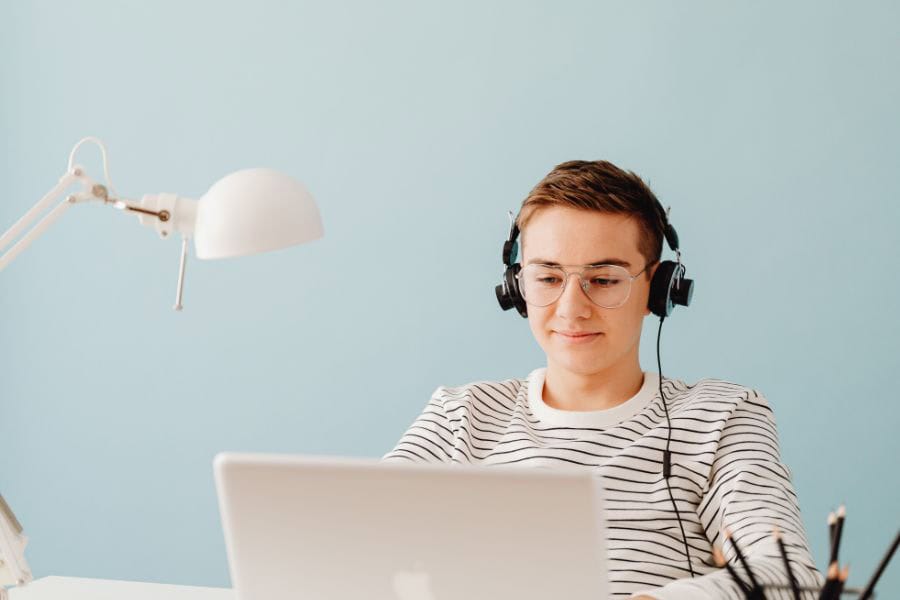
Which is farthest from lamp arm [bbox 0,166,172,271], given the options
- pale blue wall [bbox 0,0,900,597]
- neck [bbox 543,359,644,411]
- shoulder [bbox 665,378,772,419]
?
pale blue wall [bbox 0,0,900,597]

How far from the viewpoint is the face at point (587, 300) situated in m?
1.75

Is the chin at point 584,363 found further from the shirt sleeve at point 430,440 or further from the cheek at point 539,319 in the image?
the shirt sleeve at point 430,440

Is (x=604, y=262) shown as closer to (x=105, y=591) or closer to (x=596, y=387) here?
(x=596, y=387)

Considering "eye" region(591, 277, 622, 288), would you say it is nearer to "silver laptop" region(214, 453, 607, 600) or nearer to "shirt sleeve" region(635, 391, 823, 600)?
"shirt sleeve" region(635, 391, 823, 600)

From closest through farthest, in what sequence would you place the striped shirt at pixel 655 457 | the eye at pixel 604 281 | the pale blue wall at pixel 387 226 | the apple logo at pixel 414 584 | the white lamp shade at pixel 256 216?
the apple logo at pixel 414 584 < the white lamp shade at pixel 256 216 < the striped shirt at pixel 655 457 < the eye at pixel 604 281 < the pale blue wall at pixel 387 226

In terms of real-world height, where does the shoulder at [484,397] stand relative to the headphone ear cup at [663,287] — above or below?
below

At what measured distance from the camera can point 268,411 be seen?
2773 mm

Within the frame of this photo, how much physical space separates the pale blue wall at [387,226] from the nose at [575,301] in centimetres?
68

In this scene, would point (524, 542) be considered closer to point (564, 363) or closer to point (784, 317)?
point (564, 363)

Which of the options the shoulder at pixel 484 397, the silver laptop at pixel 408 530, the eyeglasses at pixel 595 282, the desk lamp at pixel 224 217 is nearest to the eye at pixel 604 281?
the eyeglasses at pixel 595 282

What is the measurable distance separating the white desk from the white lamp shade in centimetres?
61

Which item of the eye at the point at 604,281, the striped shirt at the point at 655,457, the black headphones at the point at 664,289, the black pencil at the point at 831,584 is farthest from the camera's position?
the eye at the point at 604,281

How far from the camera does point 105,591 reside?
66.7 inches

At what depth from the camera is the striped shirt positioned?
1534mm
